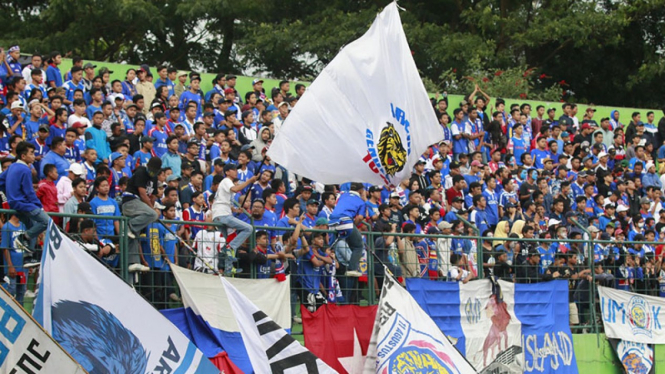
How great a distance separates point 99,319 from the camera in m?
10.9

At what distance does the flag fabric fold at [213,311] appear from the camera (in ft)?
39.4

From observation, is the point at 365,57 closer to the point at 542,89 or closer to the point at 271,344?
the point at 271,344

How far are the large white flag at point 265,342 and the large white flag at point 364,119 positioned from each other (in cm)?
162

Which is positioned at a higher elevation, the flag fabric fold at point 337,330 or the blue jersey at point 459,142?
the blue jersey at point 459,142

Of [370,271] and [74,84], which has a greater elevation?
[74,84]

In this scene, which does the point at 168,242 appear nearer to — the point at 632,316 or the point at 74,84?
the point at 74,84

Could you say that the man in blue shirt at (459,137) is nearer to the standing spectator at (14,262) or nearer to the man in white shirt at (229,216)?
the man in white shirt at (229,216)

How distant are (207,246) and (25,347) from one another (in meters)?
3.33

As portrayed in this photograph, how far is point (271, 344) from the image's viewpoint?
12.2 metres

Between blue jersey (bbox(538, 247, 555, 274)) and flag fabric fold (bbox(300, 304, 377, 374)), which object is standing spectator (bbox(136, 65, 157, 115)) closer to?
flag fabric fold (bbox(300, 304, 377, 374))

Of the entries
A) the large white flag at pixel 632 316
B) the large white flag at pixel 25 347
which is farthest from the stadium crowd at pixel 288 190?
the large white flag at pixel 25 347

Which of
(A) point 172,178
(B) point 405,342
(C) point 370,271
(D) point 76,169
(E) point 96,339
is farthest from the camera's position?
(A) point 172,178

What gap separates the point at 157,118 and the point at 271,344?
641 cm

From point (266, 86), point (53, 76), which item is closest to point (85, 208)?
point (53, 76)
